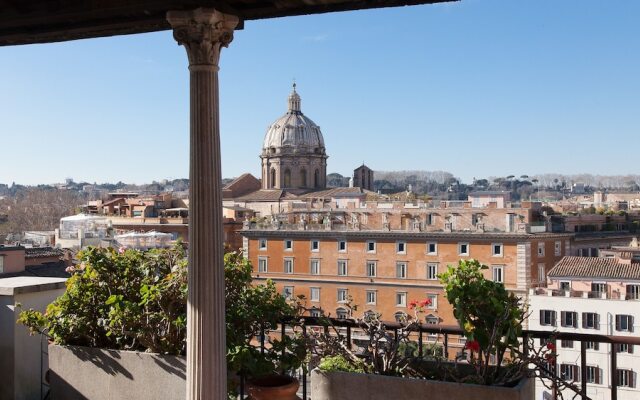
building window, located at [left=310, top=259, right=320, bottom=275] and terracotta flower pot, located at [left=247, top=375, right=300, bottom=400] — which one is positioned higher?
terracotta flower pot, located at [left=247, top=375, right=300, bottom=400]

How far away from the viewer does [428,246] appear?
34469mm

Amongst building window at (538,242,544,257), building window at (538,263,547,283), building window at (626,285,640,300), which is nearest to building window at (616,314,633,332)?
building window at (626,285,640,300)

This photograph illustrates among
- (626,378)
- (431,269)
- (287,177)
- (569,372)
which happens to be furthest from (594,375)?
(287,177)

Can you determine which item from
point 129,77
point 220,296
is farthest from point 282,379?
point 129,77

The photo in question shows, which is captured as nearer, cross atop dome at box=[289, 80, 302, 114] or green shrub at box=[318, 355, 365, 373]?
green shrub at box=[318, 355, 365, 373]

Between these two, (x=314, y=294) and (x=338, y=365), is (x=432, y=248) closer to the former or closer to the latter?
(x=314, y=294)

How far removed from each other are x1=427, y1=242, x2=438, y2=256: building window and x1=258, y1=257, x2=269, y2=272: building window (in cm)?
945

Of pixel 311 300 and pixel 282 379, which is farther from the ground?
pixel 282 379

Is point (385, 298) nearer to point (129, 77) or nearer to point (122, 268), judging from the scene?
point (129, 77)

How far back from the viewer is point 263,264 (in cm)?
3847

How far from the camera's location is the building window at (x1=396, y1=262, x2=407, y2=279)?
34.7 m

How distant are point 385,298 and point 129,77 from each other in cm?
2947

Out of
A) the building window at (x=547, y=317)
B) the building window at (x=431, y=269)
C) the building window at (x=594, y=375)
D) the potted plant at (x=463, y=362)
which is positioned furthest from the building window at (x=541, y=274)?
the potted plant at (x=463, y=362)

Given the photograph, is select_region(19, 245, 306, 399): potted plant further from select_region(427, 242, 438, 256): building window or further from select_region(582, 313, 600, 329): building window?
select_region(427, 242, 438, 256): building window
